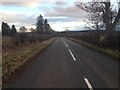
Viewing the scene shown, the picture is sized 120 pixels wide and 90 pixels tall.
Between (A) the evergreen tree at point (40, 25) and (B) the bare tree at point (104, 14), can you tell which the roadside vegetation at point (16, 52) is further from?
(A) the evergreen tree at point (40, 25)

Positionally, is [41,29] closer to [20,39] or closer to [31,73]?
[20,39]

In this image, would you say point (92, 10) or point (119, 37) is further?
point (92, 10)

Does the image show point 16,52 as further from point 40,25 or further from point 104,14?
point 40,25

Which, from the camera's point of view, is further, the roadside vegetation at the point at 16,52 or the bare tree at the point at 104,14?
the bare tree at the point at 104,14

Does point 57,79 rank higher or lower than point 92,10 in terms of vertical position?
lower

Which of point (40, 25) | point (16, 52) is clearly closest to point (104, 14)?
point (16, 52)

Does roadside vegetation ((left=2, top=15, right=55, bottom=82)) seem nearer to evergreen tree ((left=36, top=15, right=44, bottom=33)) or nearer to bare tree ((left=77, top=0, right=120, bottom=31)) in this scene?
bare tree ((left=77, top=0, right=120, bottom=31))

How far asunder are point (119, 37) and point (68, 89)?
1604cm

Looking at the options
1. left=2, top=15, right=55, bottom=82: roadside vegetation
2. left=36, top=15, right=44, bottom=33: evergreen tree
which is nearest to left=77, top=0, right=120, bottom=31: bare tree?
left=2, top=15, right=55, bottom=82: roadside vegetation

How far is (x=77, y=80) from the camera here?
11320mm

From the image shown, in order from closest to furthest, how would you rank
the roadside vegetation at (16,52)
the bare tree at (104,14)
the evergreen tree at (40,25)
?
the roadside vegetation at (16,52), the bare tree at (104,14), the evergreen tree at (40,25)

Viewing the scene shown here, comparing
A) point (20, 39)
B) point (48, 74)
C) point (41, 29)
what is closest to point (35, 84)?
point (48, 74)

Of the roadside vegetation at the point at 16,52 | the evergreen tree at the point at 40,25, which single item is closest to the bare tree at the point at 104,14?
the roadside vegetation at the point at 16,52

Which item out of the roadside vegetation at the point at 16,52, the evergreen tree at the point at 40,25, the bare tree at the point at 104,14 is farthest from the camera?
the evergreen tree at the point at 40,25
